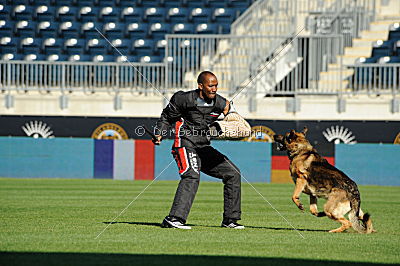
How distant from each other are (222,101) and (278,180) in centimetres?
1148

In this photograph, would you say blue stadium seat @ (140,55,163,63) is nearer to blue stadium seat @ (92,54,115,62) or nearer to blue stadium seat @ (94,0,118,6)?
blue stadium seat @ (92,54,115,62)

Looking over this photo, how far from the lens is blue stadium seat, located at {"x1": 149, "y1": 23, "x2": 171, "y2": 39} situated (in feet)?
87.5

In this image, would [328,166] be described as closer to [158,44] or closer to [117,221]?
[117,221]

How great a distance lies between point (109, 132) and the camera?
22.8 meters

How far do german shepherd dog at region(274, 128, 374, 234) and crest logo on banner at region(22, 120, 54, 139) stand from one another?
44.7ft

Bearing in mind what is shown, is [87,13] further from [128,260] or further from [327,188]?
[128,260]

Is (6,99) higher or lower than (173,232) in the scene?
higher

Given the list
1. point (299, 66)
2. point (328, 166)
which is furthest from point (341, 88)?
point (328, 166)

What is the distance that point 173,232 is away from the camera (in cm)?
903

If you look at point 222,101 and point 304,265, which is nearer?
point 304,265

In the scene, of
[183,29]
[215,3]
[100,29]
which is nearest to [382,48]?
[215,3]

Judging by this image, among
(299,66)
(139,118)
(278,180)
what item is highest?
(299,66)

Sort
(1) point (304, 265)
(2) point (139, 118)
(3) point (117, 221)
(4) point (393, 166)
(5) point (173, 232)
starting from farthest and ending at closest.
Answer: (2) point (139, 118) < (4) point (393, 166) < (3) point (117, 221) < (5) point (173, 232) < (1) point (304, 265)

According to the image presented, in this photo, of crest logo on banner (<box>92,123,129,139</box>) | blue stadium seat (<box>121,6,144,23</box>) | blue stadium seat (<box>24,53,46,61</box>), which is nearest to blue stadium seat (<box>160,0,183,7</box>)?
blue stadium seat (<box>121,6,144,23</box>)
